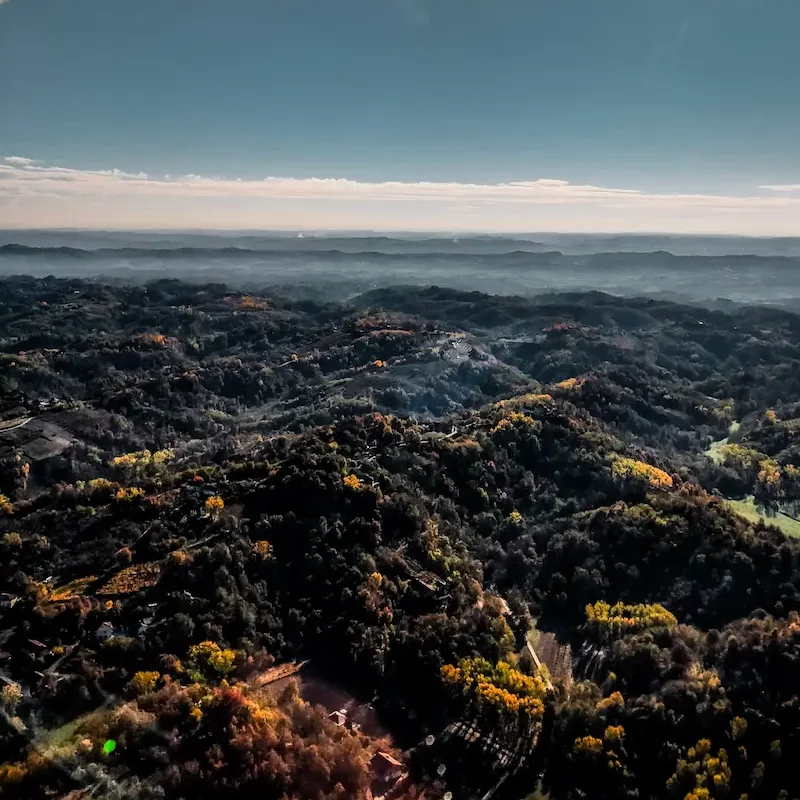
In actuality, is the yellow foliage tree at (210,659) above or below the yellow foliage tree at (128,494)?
below

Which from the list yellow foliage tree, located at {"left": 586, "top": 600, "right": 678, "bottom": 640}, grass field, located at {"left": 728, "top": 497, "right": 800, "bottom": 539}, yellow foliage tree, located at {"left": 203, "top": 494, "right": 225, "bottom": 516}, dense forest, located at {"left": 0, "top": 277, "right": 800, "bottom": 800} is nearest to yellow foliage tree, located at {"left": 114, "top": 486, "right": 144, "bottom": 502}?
dense forest, located at {"left": 0, "top": 277, "right": 800, "bottom": 800}

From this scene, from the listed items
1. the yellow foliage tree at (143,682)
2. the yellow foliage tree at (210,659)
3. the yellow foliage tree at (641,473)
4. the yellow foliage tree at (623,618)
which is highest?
the yellow foliage tree at (641,473)

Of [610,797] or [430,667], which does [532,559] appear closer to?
[430,667]

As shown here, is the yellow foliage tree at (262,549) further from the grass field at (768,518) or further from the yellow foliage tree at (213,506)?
the grass field at (768,518)

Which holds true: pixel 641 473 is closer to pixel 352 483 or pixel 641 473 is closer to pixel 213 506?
pixel 352 483

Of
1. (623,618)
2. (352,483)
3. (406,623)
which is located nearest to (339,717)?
(406,623)

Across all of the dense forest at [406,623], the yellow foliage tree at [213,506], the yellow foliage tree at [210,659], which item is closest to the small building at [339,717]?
the dense forest at [406,623]

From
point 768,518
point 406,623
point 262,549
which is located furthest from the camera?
point 768,518

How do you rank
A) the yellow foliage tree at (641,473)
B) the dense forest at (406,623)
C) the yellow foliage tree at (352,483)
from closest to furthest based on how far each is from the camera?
the dense forest at (406,623)
the yellow foliage tree at (352,483)
the yellow foliage tree at (641,473)
